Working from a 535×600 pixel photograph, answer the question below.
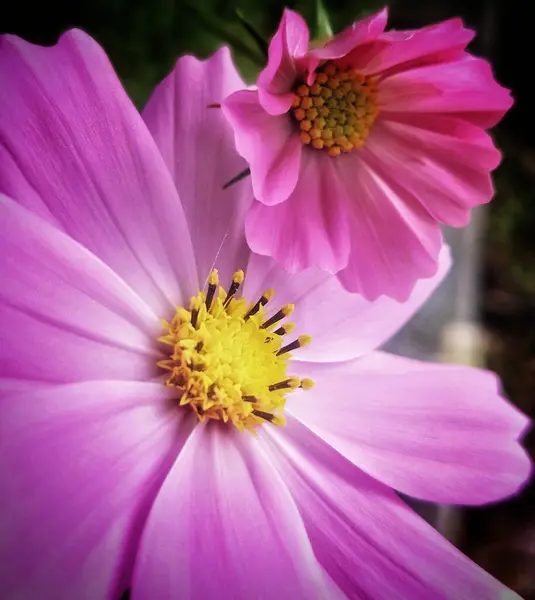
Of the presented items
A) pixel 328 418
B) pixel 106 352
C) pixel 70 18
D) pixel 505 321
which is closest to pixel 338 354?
pixel 328 418

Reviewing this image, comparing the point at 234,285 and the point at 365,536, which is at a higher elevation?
the point at 234,285

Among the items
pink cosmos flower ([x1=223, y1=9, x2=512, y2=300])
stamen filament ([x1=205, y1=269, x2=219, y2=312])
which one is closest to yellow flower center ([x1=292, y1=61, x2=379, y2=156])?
pink cosmos flower ([x1=223, y1=9, x2=512, y2=300])

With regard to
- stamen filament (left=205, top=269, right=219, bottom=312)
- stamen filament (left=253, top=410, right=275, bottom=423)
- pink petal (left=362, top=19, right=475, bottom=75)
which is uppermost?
pink petal (left=362, top=19, right=475, bottom=75)

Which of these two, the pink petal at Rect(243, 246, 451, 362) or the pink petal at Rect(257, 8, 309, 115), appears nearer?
the pink petal at Rect(257, 8, 309, 115)

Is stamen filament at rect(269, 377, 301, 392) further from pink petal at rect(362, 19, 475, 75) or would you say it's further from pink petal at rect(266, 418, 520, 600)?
pink petal at rect(362, 19, 475, 75)

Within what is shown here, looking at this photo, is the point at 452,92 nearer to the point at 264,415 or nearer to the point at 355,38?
the point at 355,38

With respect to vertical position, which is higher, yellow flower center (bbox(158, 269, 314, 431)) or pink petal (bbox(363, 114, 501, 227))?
pink petal (bbox(363, 114, 501, 227))

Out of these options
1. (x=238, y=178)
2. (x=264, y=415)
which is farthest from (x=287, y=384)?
(x=238, y=178)
